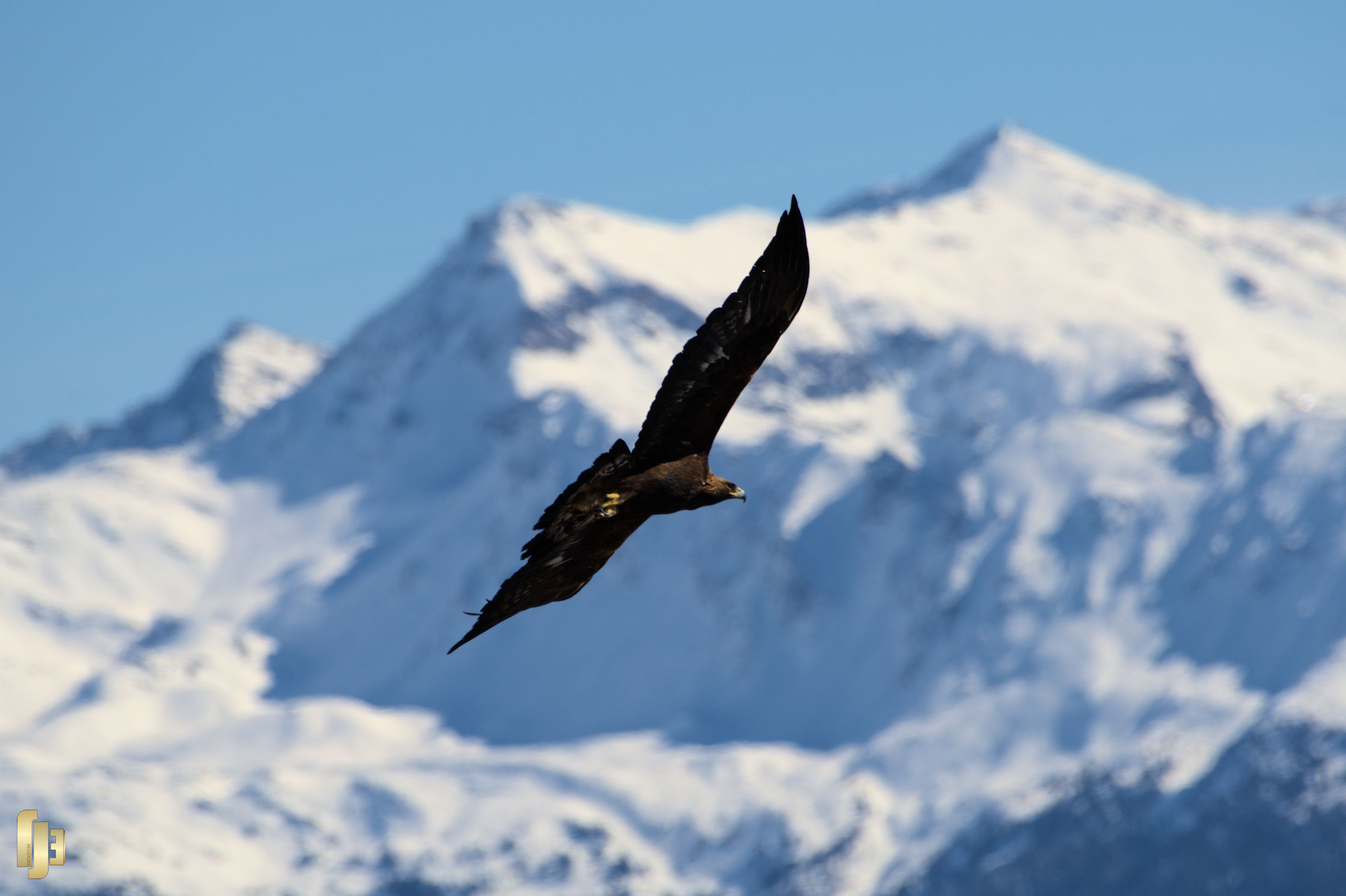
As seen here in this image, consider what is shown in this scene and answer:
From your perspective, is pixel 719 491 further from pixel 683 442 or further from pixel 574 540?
pixel 574 540

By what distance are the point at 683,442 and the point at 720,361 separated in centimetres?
141

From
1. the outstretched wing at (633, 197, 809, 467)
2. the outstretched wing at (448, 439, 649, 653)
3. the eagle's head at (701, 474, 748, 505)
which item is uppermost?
the outstretched wing at (633, 197, 809, 467)

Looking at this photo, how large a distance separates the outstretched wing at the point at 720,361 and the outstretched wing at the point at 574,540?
1.53m

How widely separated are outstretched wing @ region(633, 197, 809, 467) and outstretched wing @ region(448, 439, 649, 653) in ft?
5.03

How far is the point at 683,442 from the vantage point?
31.7 m

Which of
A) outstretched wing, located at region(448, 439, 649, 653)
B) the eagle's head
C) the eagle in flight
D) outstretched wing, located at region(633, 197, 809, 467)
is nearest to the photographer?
outstretched wing, located at region(448, 439, 649, 653)

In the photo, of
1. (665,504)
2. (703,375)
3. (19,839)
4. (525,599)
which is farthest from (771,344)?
(19,839)

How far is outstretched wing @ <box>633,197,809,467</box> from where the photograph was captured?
31406mm

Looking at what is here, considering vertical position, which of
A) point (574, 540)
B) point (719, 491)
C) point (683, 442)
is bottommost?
point (574, 540)

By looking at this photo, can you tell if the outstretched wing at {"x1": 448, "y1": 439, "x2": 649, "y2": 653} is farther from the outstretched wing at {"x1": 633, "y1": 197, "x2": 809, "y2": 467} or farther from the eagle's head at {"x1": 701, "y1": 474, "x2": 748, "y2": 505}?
the outstretched wing at {"x1": 633, "y1": 197, "x2": 809, "y2": 467}

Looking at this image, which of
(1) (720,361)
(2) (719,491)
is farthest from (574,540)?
(1) (720,361)

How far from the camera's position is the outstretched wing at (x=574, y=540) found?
2872cm

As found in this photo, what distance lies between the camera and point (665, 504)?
3070 centimetres

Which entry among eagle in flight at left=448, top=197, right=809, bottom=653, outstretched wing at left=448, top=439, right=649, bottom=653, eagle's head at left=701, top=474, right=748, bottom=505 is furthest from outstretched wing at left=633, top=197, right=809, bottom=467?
outstretched wing at left=448, top=439, right=649, bottom=653
